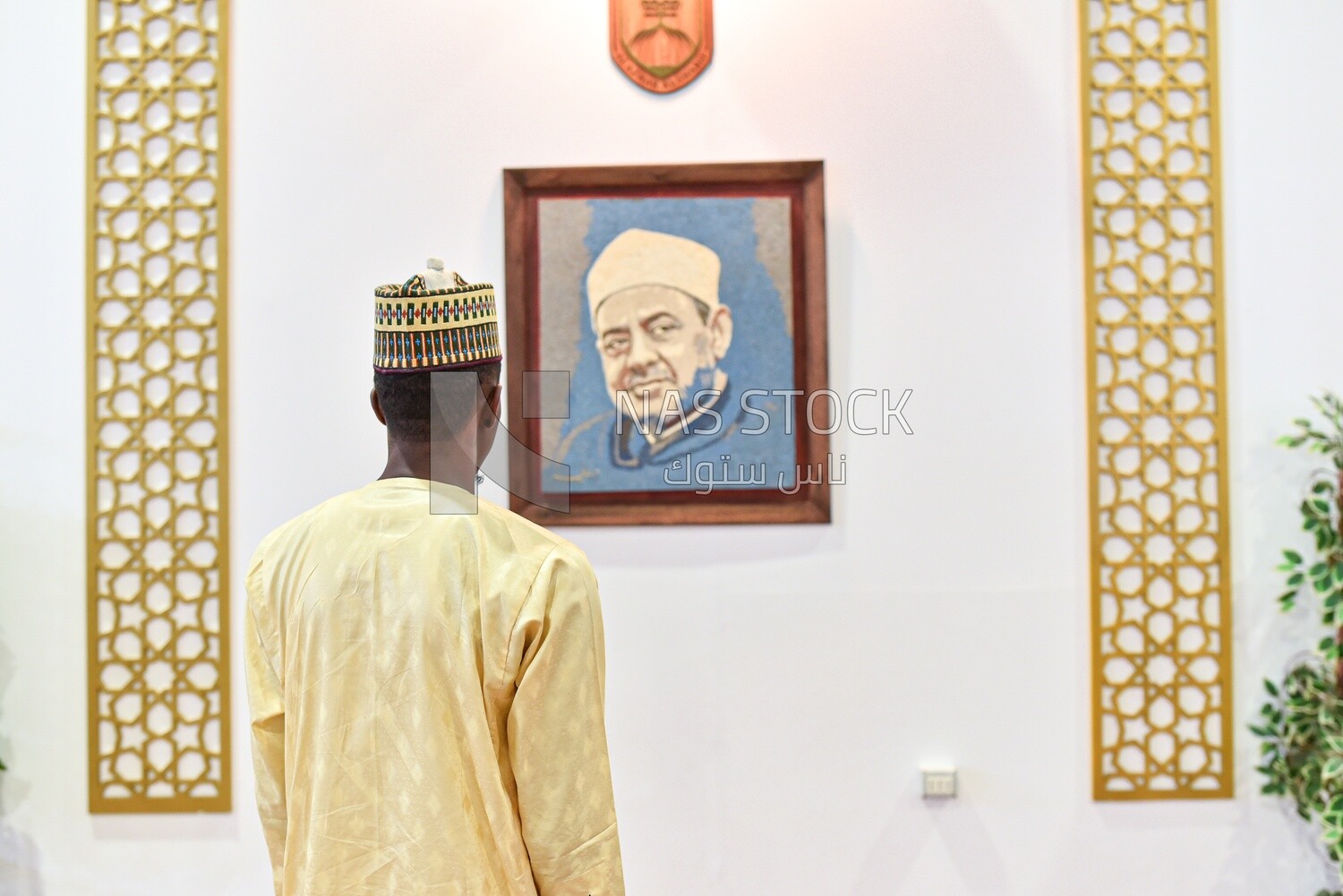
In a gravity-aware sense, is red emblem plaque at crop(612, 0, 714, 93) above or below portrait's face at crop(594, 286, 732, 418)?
above

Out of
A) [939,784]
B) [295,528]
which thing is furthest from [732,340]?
[295,528]

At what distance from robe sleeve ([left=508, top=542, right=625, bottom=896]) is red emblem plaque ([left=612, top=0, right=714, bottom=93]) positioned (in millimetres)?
1356

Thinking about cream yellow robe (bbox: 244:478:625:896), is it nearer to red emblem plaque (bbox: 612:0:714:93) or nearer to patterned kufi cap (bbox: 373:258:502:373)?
patterned kufi cap (bbox: 373:258:502:373)

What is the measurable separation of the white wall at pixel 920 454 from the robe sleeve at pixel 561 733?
3.29 ft

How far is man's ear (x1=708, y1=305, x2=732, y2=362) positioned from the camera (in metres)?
2.21

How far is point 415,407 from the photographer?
124cm

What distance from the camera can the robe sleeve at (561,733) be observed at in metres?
1.20

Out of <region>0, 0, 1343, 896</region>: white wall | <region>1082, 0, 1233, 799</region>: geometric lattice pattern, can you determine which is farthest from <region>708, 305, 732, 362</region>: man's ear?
Result: <region>1082, 0, 1233, 799</region>: geometric lattice pattern

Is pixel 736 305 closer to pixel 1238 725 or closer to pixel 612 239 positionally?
pixel 612 239

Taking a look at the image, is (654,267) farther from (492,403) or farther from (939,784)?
(939,784)

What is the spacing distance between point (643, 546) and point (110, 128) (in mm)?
1499

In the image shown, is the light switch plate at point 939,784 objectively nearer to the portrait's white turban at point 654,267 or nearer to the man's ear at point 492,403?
the portrait's white turban at point 654,267

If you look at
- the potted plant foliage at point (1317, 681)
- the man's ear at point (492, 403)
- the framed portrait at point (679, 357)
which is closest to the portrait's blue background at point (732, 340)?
the framed portrait at point (679, 357)

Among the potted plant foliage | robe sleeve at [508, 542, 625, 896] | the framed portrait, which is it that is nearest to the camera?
robe sleeve at [508, 542, 625, 896]
